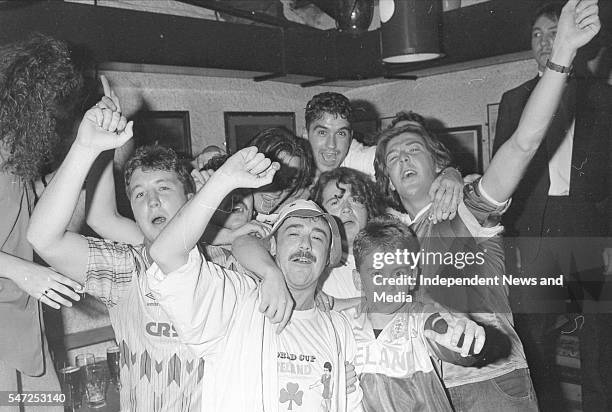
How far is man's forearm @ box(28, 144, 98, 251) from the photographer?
582 millimetres

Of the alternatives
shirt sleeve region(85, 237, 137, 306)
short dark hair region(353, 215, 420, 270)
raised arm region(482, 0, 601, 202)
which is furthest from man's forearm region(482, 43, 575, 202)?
shirt sleeve region(85, 237, 137, 306)

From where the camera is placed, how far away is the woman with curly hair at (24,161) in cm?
71

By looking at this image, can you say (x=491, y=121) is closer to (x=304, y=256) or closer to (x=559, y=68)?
(x=559, y=68)

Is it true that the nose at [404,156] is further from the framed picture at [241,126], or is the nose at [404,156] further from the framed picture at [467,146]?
the framed picture at [467,146]

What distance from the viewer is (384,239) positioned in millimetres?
713

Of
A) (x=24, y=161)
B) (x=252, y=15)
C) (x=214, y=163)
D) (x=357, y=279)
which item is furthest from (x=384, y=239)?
(x=252, y=15)

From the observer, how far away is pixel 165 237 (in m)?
0.53

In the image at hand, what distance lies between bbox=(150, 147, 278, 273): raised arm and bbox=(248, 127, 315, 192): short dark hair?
31cm

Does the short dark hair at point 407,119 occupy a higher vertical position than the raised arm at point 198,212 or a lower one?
higher

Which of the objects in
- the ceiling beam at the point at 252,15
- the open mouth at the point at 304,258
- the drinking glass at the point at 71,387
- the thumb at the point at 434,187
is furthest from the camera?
the ceiling beam at the point at 252,15

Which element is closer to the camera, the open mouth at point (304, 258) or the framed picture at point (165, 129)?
the open mouth at point (304, 258)

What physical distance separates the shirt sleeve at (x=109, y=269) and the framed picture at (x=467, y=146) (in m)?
0.78

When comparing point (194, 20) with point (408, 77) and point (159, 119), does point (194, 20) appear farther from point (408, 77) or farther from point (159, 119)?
point (408, 77)

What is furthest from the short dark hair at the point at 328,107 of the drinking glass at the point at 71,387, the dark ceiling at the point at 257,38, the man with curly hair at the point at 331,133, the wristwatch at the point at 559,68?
the drinking glass at the point at 71,387
